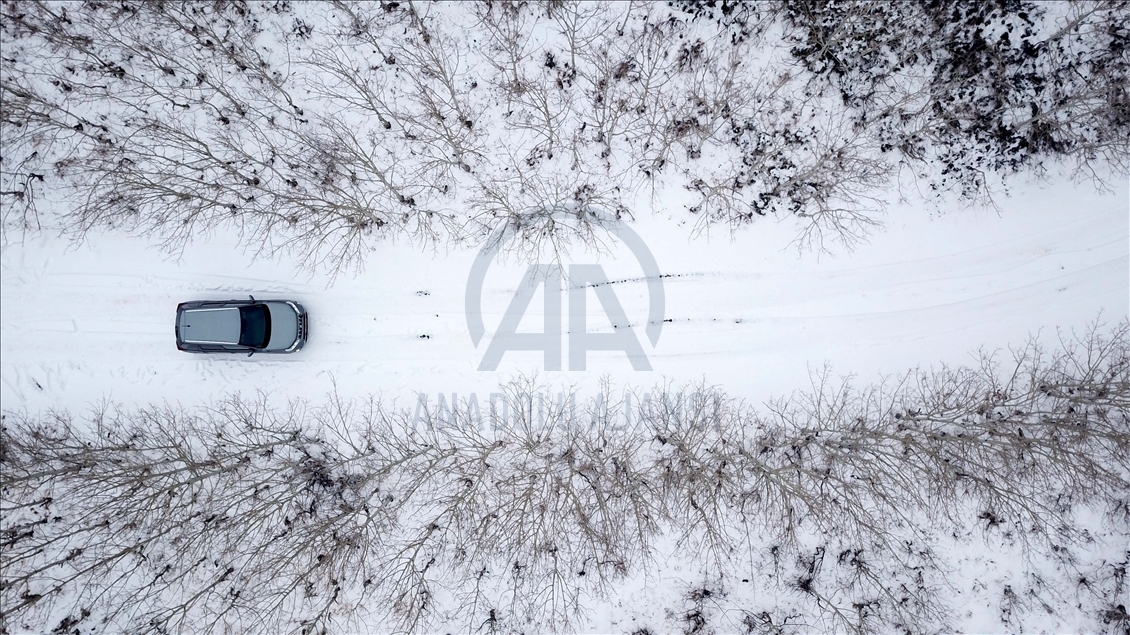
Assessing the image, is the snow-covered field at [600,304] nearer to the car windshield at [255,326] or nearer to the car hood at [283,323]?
the car hood at [283,323]

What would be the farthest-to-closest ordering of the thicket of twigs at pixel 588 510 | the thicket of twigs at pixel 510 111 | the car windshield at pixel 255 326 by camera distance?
the thicket of twigs at pixel 510 111, the thicket of twigs at pixel 588 510, the car windshield at pixel 255 326

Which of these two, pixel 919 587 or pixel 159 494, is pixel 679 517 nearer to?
pixel 919 587

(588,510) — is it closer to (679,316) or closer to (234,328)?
(679,316)

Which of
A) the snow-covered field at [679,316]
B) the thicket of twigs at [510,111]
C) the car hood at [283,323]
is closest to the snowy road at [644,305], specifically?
the snow-covered field at [679,316]

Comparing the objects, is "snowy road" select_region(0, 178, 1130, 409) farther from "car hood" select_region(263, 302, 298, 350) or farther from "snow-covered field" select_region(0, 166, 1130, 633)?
"car hood" select_region(263, 302, 298, 350)

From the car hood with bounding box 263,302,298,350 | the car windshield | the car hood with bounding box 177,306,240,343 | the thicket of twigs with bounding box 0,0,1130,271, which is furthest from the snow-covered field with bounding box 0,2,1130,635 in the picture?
the car hood with bounding box 177,306,240,343

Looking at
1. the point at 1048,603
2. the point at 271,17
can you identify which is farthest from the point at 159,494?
the point at 1048,603

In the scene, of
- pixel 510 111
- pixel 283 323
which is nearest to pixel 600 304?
pixel 510 111
